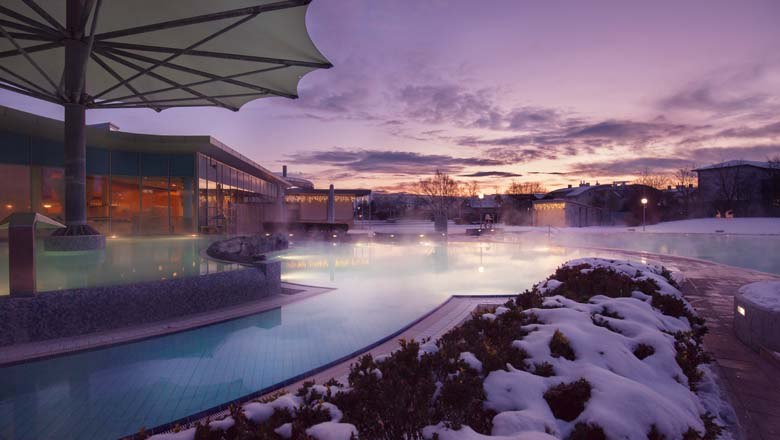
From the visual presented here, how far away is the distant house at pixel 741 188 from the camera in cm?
3881

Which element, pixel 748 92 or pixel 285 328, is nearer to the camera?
pixel 285 328

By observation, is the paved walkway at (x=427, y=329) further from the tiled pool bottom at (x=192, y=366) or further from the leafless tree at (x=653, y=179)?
the leafless tree at (x=653, y=179)

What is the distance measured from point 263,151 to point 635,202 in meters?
44.1

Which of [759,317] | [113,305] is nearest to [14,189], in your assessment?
[113,305]

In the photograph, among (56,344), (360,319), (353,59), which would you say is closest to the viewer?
(56,344)

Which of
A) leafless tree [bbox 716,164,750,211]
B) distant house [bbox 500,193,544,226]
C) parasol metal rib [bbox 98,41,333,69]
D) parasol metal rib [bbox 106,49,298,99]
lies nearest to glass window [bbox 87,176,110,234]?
parasol metal rib [bbox 106,49,298,99]

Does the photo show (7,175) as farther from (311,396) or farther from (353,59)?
(311,396)

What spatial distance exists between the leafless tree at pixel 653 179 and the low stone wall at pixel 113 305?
67.7 meters

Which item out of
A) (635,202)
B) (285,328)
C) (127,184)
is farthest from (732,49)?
(635,202)

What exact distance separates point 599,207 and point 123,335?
51835 mm

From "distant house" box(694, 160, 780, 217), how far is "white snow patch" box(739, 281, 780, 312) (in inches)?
1808

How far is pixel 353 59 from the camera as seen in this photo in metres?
19.5

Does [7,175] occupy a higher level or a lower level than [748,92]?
lower

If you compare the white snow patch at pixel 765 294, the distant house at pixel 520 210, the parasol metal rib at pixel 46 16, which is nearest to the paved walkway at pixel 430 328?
the white snow patch at pixel 765 294
